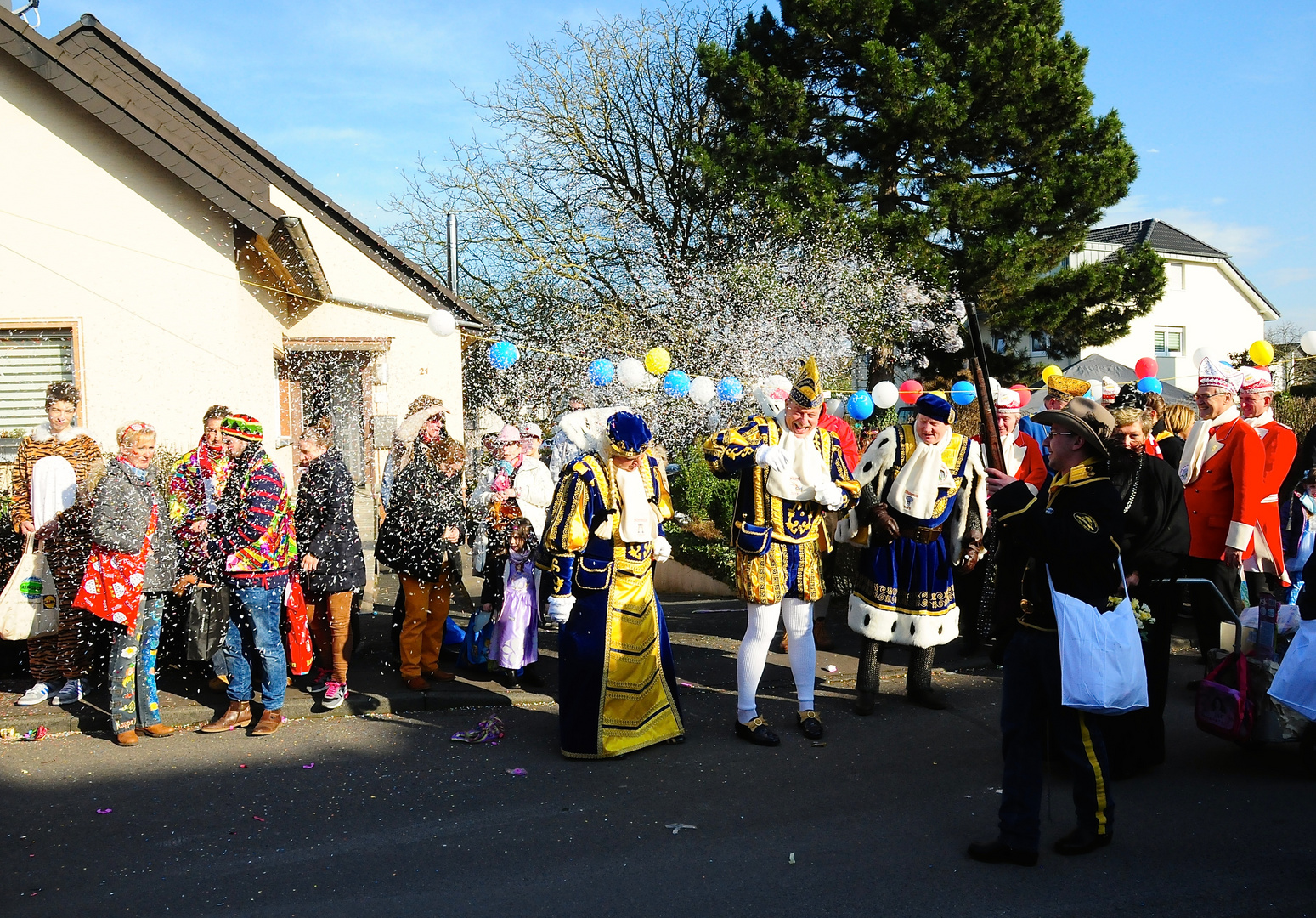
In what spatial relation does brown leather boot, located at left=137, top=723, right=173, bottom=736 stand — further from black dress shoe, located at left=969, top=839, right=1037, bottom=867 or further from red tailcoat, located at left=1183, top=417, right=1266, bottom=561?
red tailcoat, located at left=1183, top=417, right=1266, bottom=561

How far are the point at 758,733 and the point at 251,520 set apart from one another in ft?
9.68

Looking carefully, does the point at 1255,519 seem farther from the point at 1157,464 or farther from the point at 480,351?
the point at 480,351

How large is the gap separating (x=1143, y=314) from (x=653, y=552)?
50.2 ft

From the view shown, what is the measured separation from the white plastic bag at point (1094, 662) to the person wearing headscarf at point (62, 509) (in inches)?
197

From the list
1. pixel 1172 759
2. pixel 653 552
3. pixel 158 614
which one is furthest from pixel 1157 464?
pixel 158 614

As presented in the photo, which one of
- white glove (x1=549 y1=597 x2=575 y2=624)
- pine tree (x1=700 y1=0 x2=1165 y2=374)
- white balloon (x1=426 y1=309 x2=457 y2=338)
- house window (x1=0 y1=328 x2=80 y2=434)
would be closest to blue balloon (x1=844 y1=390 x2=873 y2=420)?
white balloon (x1=426 y1=309 x2=457 y2=338)

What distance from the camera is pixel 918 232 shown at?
49.8ft

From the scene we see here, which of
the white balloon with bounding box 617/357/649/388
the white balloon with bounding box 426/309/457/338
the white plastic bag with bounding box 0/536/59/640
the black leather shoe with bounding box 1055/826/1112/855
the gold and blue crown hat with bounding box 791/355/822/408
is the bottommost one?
the black leather shoe with bounding box 1055/826/1112/855

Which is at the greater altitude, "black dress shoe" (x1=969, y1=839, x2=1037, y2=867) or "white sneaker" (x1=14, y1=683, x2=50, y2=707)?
"white sneaker" (x1=14, y1=683, x2=50, y2=707)

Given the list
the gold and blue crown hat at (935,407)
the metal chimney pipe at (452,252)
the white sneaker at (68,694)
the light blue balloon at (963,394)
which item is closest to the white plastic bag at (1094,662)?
the gold and blue crown hat at (935,407)

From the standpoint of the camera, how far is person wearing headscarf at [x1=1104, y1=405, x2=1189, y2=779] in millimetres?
4602

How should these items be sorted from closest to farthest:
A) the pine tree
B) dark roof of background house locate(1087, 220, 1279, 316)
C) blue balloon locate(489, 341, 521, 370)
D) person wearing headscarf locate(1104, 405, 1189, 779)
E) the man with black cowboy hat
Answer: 1. the man with black cowboy hat
2. person wearing headscarf locate(1104, 405, 1189, 779)
3. blue balloon locate(489, 341, 521, 370)
4. the pine tree
5. dark roof of background house locate(1087, 220, 1279, 316)

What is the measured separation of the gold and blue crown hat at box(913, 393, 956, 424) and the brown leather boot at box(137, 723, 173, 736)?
4.55 meters

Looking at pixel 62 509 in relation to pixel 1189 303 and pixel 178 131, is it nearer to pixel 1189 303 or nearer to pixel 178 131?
pixel 178 131
